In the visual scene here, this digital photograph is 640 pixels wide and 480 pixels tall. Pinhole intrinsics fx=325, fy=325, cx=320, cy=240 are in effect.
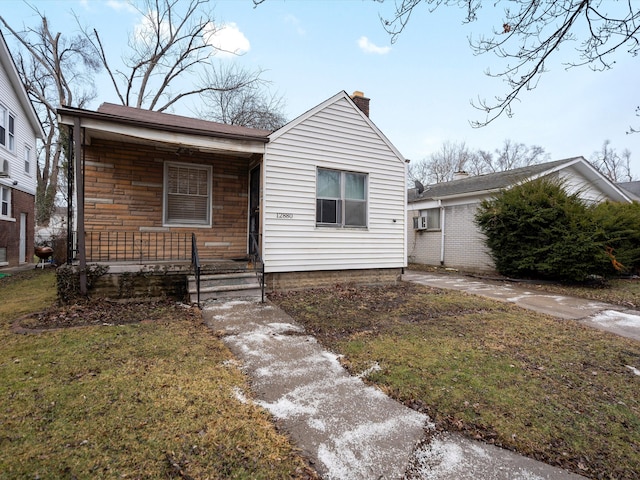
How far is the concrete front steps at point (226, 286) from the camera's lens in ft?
19.5

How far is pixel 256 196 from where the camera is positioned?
767 cm

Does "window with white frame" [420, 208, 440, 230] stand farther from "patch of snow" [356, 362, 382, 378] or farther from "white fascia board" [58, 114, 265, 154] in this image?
"patch of snow" [356, 362, 382, 378]

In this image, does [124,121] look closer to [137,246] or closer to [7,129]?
[137,246]

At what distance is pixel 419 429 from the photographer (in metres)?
2.36

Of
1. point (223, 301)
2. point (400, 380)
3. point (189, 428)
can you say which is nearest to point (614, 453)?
point (400, 380)

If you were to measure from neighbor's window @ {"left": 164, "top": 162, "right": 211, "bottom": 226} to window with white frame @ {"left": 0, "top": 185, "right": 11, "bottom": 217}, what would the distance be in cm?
929

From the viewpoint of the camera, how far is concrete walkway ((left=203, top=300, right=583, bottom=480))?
1.96 m

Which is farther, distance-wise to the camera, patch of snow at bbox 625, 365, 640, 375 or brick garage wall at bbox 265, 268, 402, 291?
brick garage wall at bbox 265, 268, 402, 291

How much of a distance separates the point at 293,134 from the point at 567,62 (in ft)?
16.5

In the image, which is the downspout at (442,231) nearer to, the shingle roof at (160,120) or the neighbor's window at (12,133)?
the shingle roof at (160,120)

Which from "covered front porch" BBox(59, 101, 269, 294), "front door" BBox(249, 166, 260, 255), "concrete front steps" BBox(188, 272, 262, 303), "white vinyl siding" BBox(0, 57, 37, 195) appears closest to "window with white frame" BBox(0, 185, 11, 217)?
"white vinyl siding" BBox(0, 57, 37, 195)

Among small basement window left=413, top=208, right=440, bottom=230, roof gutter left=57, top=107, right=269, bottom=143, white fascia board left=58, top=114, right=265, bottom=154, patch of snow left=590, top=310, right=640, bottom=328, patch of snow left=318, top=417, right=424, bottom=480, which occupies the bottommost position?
patch of snow left=318, top=417, right=424, bottom=480

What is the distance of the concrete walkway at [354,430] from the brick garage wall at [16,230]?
13558mm

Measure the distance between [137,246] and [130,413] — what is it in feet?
17.7
